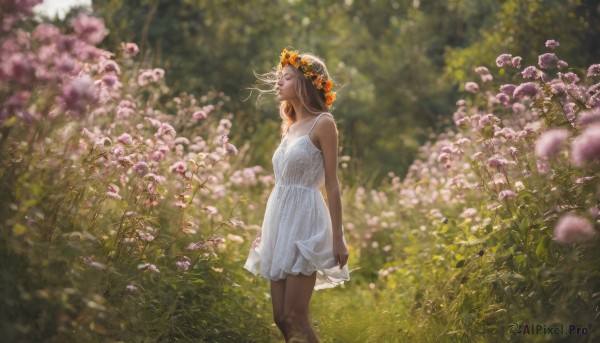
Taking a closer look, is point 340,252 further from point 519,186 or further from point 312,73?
point 519,186

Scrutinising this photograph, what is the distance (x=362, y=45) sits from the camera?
24.2 m

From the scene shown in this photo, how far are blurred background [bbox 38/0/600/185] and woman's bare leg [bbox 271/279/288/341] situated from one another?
155cm

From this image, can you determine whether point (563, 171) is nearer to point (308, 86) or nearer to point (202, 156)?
point (308, 86)

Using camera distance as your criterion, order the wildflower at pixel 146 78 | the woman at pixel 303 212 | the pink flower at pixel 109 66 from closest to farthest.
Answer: the woman at pixel 303 212 → the pink flower at pixel 109 66 → the wildflower at pixel 146 78

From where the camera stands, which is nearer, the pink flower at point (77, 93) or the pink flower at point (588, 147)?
the pink flower at point (588, 147)

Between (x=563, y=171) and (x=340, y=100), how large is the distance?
54.5ft

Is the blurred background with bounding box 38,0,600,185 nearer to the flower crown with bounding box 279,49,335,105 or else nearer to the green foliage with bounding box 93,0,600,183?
the green foliage with bounding box 93,0,600,183

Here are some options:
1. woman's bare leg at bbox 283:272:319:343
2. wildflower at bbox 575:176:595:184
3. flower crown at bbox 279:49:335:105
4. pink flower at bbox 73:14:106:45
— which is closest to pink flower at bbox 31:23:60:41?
pink flower at bbox 73:14:106:45

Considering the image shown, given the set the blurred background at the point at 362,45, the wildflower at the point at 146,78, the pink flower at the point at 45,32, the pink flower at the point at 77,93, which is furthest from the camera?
the blurred background at the point at 362,45

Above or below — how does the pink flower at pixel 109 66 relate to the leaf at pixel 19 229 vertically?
above

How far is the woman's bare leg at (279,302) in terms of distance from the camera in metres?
3.76

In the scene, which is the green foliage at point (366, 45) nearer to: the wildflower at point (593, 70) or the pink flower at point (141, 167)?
the pink flower at point (141, 167)

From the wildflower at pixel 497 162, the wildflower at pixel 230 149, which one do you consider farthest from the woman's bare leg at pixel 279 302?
the wildflower at pixel 497 162

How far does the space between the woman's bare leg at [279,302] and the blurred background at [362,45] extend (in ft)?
5.10
